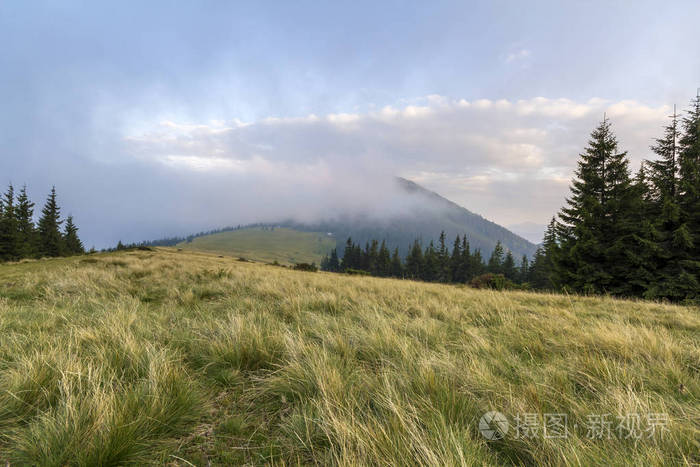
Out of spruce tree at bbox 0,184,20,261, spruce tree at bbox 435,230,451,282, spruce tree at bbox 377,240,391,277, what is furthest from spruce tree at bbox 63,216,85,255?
spruce tree at bbox 435,230,451,282

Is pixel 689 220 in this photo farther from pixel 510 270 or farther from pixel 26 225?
pixel 26 225

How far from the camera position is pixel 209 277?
31.1ft

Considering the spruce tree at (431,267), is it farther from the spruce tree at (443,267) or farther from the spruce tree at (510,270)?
the spruce tree at (510,270)

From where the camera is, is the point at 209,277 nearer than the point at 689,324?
No

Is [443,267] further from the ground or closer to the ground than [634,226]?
closer to the ground

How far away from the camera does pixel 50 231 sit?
49.7 metres

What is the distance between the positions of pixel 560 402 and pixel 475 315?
3450 millimetres

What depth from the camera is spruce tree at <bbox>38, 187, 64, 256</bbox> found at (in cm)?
4897

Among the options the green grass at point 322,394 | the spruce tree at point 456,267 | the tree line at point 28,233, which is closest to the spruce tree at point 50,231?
the tree line at point 28,233

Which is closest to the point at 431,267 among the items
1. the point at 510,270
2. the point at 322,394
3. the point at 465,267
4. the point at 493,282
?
the point at 465,267

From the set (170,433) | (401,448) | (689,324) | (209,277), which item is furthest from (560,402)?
(209,277)

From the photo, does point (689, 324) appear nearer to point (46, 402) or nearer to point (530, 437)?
point (530, 437)

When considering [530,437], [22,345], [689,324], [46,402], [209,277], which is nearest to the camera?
[530,437]

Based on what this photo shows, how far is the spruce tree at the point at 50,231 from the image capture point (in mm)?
48969
